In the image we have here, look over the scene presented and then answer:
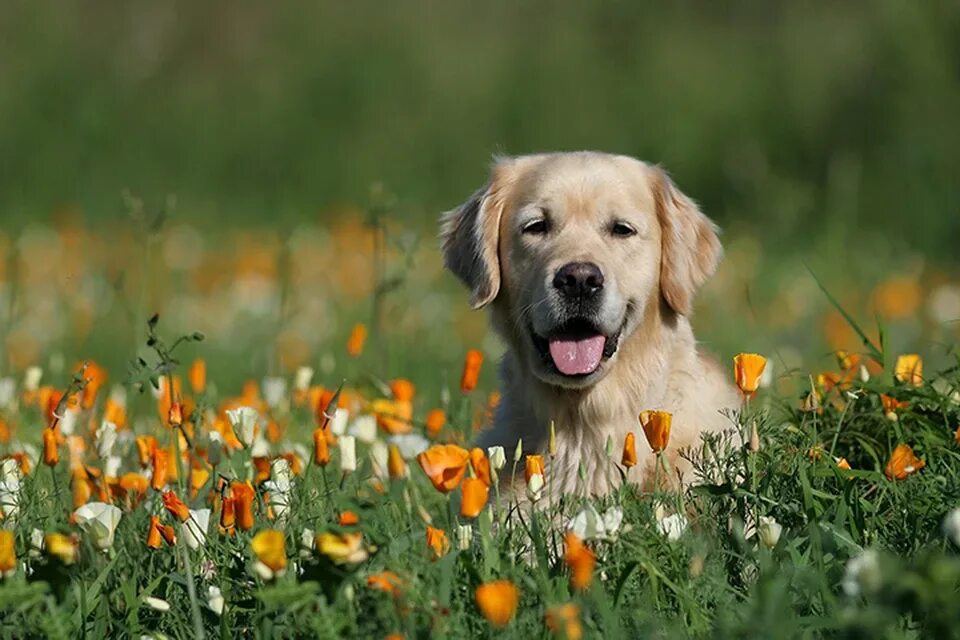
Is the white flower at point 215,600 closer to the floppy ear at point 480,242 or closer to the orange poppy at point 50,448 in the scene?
the orange poppy at point 50,448

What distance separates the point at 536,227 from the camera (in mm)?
4590

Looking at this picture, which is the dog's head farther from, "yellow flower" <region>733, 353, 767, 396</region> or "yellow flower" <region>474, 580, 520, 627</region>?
"yellow flower" <region>474, 580, 520, 627</region>

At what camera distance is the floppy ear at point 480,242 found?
4.66 m

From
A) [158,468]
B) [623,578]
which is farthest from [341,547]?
[158,468]

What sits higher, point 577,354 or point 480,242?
point 480,242

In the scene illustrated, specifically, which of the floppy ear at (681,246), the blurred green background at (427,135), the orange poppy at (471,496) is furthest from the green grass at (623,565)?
the blurred green background at (427,135)

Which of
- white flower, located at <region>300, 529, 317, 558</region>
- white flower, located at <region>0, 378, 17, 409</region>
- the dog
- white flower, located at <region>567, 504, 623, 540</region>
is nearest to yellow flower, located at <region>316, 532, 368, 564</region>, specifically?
white flower, located at <region>300, 529, 317, 558</region>

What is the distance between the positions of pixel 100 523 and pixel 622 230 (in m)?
1.97

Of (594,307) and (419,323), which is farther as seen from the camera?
(419,323)

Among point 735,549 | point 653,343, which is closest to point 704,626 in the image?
point 735,549

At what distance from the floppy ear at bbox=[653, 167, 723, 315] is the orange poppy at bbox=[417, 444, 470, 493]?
67.5 inches

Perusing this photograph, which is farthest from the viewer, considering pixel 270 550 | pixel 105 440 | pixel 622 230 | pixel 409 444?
pixel 622 230

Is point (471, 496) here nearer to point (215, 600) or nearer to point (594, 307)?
point (215, 600)

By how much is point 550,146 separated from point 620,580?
9133mm
